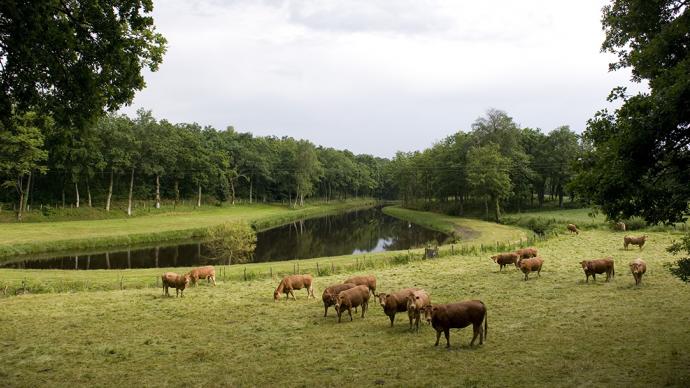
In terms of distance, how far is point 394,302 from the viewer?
15727mm

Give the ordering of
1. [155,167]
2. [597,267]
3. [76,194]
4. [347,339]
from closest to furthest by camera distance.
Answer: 1. [347,339]
2. [597,267]
3. [76,194]
4. [155,167]

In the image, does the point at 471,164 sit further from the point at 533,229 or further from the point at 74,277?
the point at 74,277

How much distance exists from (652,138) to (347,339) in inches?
391

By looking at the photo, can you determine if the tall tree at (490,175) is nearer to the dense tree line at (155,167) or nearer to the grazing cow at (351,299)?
the dense tree line at (155,167)

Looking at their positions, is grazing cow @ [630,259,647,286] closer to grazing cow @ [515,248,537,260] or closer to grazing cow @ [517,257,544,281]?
grazing cow @ [517,257,544,281]

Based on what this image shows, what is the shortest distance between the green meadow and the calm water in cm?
1877

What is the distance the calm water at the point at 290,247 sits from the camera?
136 ft

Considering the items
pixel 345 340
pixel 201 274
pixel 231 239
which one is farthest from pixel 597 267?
pixel 231 239

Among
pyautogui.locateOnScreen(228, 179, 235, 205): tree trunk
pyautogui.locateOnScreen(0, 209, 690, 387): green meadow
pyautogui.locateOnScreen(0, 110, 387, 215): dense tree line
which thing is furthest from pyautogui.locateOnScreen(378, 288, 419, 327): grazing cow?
pyautogui.locateOnScreen(228, 179, 235, 205): tree trunk

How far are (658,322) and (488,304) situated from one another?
5.69 meters

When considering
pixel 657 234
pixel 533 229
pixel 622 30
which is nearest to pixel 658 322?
pixel 622 30

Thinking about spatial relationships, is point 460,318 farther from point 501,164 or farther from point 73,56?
point 501,164

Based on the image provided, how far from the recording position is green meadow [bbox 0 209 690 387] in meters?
11.2

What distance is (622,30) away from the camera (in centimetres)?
1326
